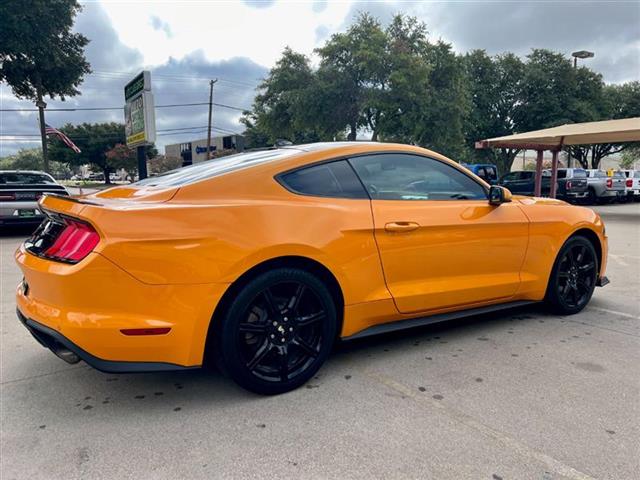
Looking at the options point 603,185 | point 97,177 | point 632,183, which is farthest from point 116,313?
point 97,177

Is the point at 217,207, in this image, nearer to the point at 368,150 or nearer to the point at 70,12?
the point at 368,150

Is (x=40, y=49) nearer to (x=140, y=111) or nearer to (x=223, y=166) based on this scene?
(x=140, y=111)

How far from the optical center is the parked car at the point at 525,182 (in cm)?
1998

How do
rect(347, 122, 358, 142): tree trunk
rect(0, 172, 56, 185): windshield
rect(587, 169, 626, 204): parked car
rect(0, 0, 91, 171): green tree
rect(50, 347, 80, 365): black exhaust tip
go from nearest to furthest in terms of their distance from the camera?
rect(50, 347, 80, 365): black exhaust tip
rect(0, 172, 56, 185): windshield
rect(0, 0, 91, 171): green tree
rect(587, 169, 626, 204): parked car
rect(347, 122, 358, 142): tree trunk

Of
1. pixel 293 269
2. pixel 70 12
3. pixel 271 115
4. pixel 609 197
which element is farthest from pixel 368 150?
pixel 271 115

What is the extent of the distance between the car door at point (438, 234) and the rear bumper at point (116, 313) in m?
1.23

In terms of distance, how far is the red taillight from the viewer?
94.9 inches

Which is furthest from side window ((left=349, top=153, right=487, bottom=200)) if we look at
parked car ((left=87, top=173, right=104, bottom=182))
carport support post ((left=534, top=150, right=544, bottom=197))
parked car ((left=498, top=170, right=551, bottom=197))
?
parked car ((left=87, top=173, right=104, bottom=182))

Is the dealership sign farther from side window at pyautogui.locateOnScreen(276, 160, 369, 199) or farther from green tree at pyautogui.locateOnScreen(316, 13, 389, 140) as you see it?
green tree at pyautogui.locateOnScreen(316, 13, 389, 140)

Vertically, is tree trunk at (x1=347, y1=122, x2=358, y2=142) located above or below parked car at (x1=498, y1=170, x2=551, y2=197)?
above

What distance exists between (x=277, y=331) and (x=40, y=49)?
17143 millimetres

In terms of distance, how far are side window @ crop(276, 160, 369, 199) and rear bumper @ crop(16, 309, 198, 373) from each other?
124cm

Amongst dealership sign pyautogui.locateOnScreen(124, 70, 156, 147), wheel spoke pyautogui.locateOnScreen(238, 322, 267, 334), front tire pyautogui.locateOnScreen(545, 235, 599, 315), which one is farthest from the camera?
dealership sign pyautogui.locateOnScreen(124, 70, 156, 147)

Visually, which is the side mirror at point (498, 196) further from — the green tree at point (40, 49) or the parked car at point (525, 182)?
the parked car at point (525, 182)
